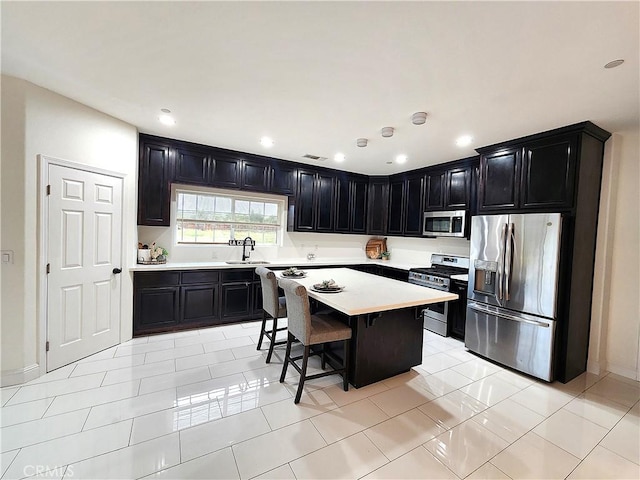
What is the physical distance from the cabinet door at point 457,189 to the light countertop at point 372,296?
6.27 ft

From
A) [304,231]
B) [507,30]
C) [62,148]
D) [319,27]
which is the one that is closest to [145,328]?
[62,148]

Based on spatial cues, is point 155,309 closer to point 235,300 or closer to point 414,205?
point 235,300

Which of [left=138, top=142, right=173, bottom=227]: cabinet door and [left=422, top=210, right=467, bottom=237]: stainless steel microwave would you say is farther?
[left=422, top=210, right=467, bottom=237]: stainless steel microwave

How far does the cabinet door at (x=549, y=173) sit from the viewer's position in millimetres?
2736

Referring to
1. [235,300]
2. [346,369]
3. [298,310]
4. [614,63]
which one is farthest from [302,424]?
[614,63]

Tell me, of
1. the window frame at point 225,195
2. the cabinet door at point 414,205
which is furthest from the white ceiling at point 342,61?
the cabinet door at point 414,205

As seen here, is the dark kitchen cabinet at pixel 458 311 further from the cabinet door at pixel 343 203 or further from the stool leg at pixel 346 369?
the cabinet door at pixel 343 203

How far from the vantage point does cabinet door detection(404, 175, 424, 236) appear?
4801mm

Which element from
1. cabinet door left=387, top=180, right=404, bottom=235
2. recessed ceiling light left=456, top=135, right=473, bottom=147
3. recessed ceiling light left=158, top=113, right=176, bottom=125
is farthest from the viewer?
cabinet door left=387, top=180, right=404, bottom=235

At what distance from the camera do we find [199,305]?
3861mm

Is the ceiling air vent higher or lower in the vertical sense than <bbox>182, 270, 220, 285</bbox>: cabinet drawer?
higher

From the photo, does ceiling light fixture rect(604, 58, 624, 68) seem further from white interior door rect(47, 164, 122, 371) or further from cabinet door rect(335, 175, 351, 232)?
white interior door rect(47, 164, 122, 371)

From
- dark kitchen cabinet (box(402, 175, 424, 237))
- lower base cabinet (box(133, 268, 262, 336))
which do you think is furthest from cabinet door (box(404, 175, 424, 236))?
lower base cabinet (box(133, 268, 262, 336))

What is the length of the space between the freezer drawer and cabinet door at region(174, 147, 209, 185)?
4.04 metres
